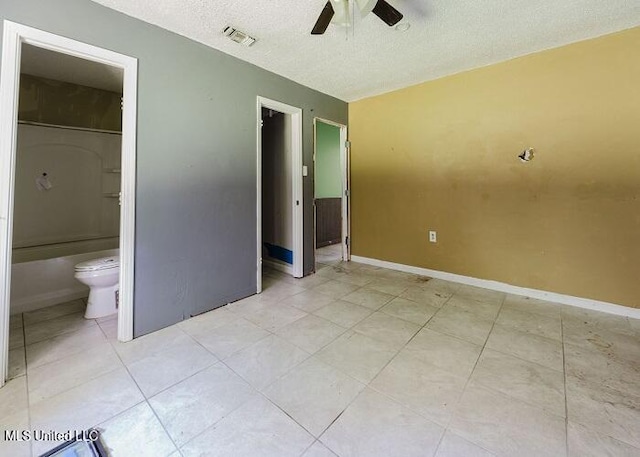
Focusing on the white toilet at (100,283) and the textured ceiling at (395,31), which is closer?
the textured ceiling at (395,31)

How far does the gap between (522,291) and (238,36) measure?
3552 mm

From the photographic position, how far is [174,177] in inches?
83.7

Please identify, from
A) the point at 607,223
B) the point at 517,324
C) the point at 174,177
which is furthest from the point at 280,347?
the point at 607,223

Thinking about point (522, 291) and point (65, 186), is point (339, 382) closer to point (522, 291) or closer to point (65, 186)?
point (522, 291)

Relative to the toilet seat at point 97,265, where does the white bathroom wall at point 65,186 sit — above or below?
above

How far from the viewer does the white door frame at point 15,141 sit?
1464 mm

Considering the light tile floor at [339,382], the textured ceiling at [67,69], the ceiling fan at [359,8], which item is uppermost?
the textured ceiling at [67,69]

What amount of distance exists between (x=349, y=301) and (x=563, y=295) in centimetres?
201

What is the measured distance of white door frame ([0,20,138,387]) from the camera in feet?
4.80

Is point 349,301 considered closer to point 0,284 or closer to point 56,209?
point 0,284

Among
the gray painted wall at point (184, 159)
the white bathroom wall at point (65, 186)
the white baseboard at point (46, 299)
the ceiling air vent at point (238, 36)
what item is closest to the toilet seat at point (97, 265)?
the gray painted wall at point (184, 159)

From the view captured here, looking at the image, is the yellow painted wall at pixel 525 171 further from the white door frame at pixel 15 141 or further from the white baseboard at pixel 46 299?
the white baseboard at pixel 46 299

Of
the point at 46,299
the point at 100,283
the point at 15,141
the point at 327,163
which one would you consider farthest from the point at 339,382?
the point at 327,163

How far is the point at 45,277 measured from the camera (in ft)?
8.25
